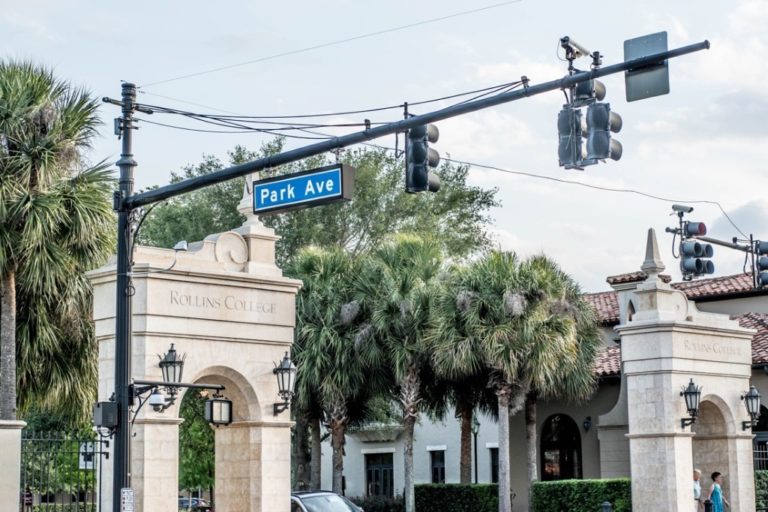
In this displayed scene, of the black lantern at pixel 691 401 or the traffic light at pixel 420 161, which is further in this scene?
the black lantern at pixel 691 401

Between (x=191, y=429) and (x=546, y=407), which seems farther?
(x=191, y=429)

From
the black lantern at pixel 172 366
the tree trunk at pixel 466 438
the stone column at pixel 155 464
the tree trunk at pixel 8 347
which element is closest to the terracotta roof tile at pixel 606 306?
the tree trunk at pixel 466 438

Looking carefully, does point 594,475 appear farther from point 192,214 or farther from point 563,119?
point 563,119

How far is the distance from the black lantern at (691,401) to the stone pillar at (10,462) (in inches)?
554

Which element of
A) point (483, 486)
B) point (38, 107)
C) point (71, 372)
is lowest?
point (483, 486)

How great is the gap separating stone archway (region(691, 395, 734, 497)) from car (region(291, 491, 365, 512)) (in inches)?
319

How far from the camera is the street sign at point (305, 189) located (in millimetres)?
14359

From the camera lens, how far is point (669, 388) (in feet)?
86.0

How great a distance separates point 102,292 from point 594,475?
68.2 feet

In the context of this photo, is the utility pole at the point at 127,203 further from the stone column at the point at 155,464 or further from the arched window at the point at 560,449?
the arched window at the point at 560,449

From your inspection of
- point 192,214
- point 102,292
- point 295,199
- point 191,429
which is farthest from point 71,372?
point 192,214

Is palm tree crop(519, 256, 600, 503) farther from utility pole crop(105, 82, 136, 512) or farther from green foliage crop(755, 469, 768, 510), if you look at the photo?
utility pole crop(105, 82, 136, 512)

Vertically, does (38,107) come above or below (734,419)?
above

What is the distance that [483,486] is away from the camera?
35.4 m
